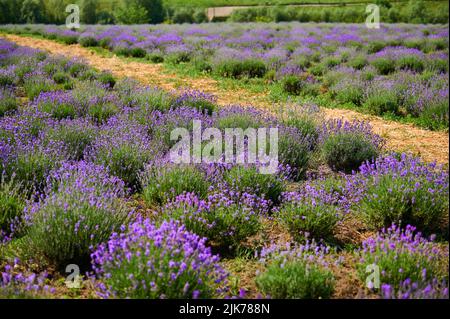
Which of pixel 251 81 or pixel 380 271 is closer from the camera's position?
pixel 380 271

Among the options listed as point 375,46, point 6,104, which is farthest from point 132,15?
point 6,104

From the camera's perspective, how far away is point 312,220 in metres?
3.68

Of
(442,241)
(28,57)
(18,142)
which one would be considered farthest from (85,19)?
(442,241)

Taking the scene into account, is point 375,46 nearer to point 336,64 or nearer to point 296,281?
point 336,64

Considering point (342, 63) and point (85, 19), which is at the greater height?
point (85, 19)

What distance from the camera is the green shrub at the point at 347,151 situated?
17.3ft

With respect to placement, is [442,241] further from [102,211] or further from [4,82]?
[4,82]

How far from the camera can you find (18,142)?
4.70 meters

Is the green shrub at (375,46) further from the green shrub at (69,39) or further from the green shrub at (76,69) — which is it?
the green shrub at (69,39)

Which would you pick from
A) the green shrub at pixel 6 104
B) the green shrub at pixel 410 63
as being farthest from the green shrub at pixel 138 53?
the green shrub at pixel 410 63

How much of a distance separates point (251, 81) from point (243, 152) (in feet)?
22.2

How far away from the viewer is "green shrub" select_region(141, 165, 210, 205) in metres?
4.12

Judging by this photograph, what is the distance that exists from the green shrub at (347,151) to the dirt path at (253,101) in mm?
937

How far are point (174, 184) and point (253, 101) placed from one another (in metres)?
5.31
